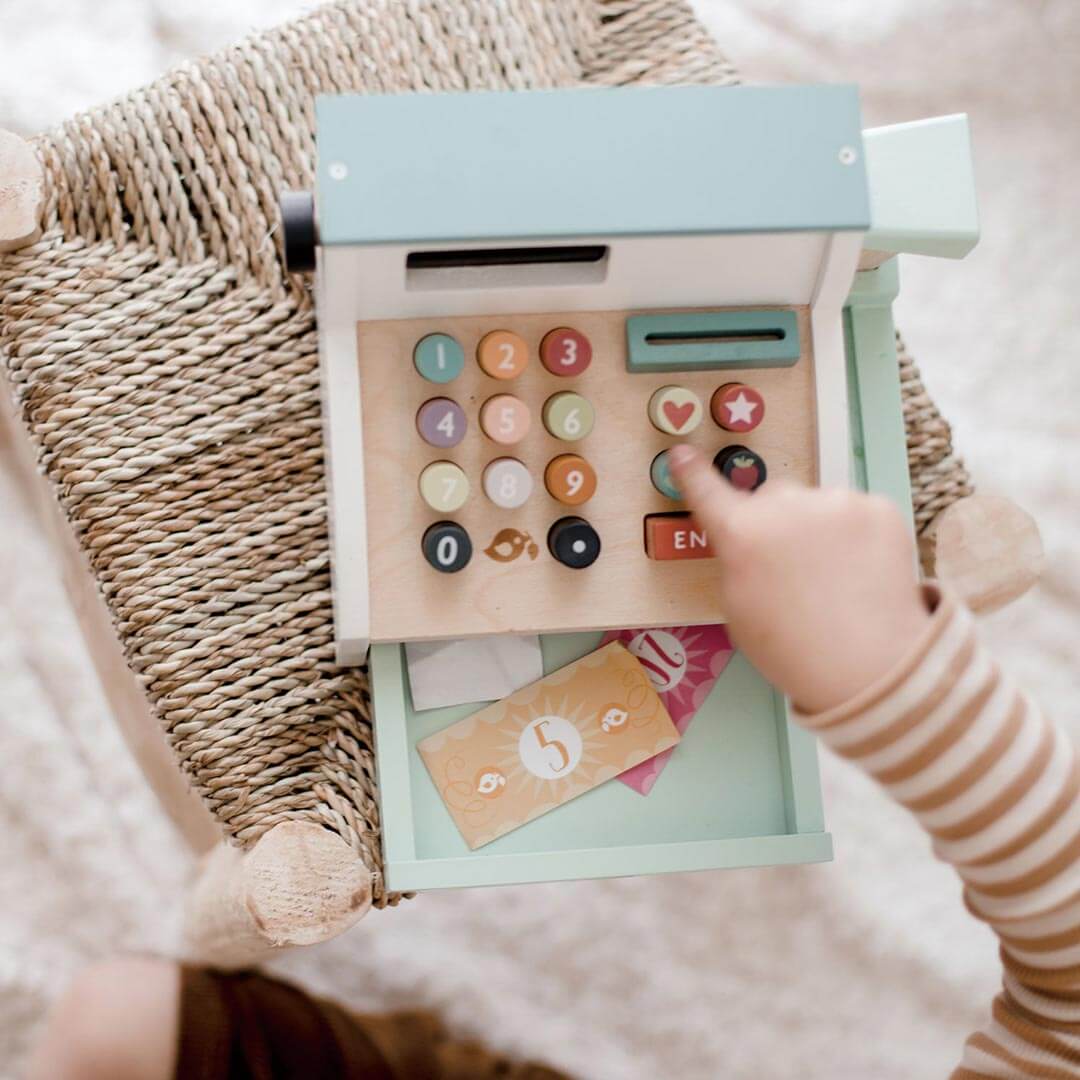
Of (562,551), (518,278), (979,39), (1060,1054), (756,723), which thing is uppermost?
(979,39)

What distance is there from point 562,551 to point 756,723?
181 mm

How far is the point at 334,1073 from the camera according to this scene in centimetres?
104

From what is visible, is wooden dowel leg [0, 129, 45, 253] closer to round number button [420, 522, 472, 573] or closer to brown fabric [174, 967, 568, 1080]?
round number button [420, 522, 472, 573]

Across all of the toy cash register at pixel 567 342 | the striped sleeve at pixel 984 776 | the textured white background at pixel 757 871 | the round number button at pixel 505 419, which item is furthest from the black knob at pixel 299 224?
the textured white background at pixel 757 871

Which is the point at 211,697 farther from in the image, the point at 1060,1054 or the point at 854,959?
the point at 854,959

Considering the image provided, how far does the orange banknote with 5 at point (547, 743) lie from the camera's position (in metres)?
0.72

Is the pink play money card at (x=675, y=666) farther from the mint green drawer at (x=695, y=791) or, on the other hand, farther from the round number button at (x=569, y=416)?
the round number button at (x=569, y=416)

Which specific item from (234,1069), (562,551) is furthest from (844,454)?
(234,1069)

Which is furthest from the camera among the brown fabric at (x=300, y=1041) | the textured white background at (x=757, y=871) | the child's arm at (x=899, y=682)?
the textured white background at (x=757, y=871)

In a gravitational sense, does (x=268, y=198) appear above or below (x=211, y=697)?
above

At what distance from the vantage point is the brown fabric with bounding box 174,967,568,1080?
996mm

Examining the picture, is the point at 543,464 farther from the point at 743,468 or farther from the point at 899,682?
the point at 899,682

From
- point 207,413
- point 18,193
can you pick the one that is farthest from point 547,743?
point 18,193

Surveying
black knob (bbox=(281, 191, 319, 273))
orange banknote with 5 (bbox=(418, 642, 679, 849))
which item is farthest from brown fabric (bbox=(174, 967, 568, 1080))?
black knob (bbox=(281, 191, 319, 273))
